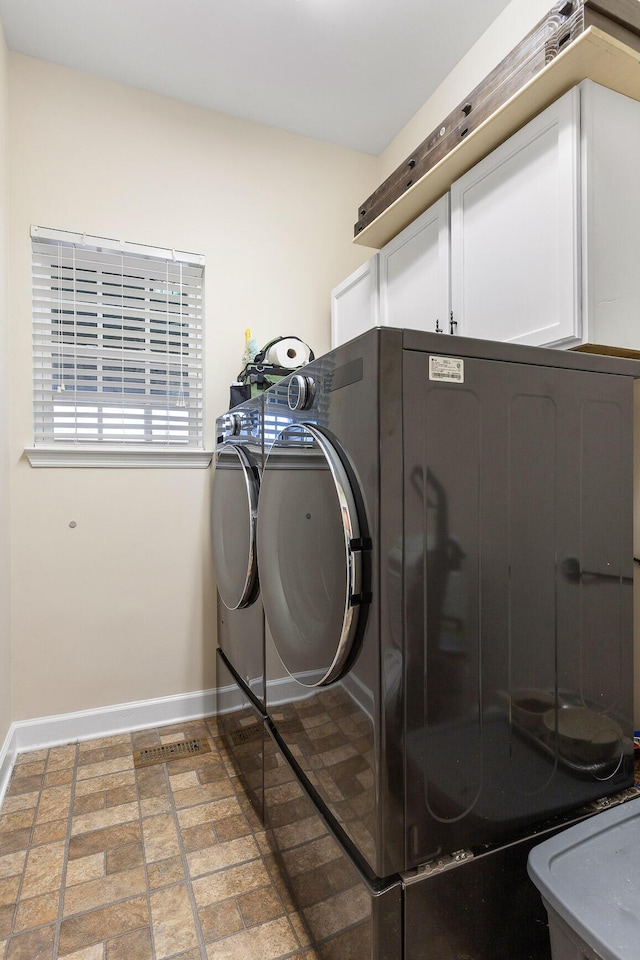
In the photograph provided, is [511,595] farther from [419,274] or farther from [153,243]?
[153,243]

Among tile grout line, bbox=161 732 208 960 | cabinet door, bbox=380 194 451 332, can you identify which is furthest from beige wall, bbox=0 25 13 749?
cabinet door, bbox=380 194 451 332

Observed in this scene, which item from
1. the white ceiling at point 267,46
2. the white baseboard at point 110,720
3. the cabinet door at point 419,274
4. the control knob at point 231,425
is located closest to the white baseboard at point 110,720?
the white baseboard at point 110,720

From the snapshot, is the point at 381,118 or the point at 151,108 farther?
the point at 381,118

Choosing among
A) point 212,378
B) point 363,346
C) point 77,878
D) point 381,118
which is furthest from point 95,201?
point 77,878

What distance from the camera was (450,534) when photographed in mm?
1007

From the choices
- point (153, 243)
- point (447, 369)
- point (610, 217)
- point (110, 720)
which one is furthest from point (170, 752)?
point (610, 217)

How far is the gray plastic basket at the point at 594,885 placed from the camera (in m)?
0.79

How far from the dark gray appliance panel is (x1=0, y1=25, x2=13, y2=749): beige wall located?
1799mm

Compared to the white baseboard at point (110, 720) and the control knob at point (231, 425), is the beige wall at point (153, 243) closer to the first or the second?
the white baseboard at point (110, 720)

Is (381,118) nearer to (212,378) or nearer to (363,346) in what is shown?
(212,378)

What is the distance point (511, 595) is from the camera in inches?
42.7

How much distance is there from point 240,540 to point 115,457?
93cm

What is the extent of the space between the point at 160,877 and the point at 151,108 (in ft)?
10.3

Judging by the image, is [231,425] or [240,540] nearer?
[240,540]
